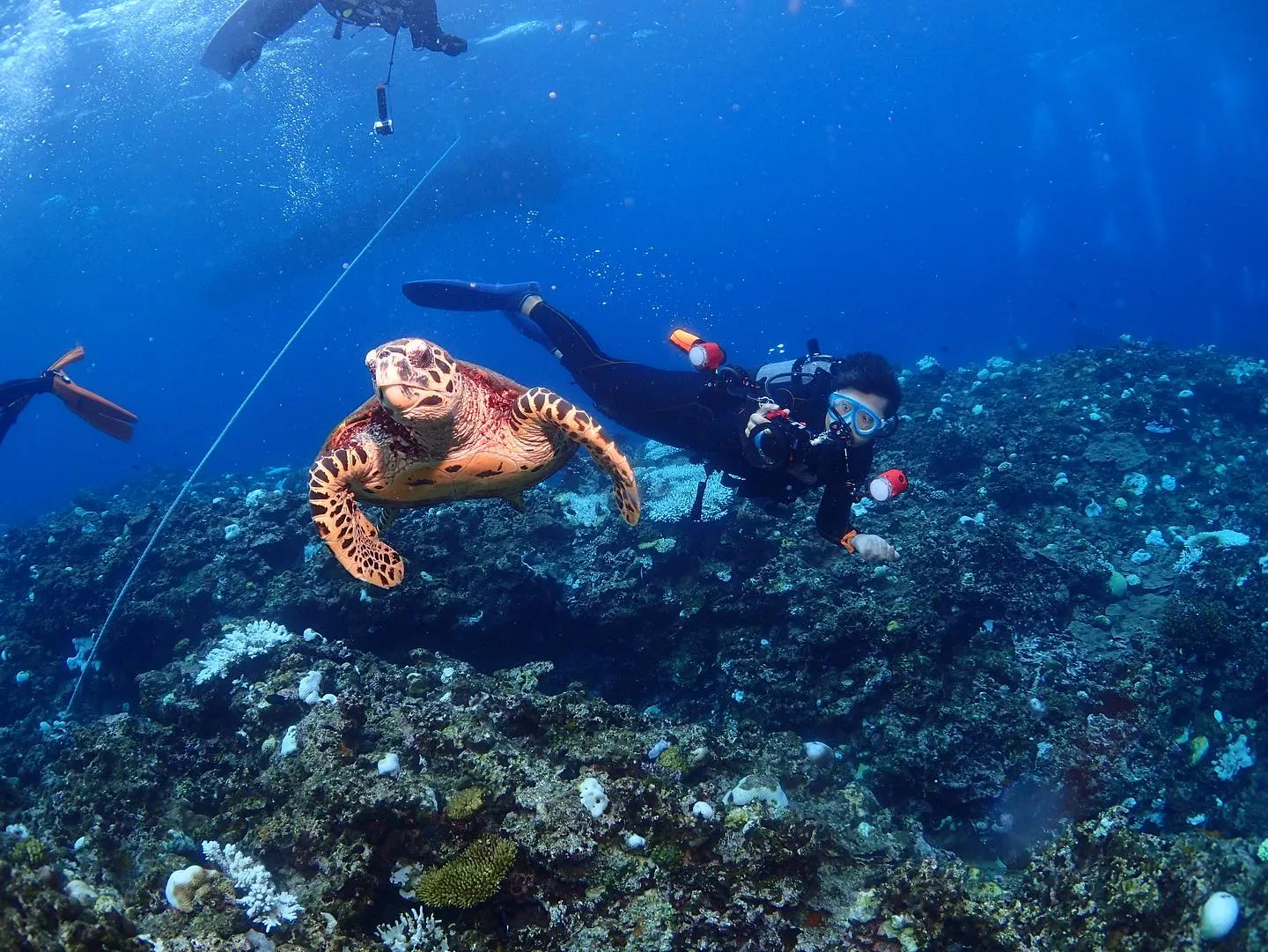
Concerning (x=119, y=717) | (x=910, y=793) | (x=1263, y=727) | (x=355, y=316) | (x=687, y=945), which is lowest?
(x=355, y=316)

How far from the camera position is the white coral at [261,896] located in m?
3.25

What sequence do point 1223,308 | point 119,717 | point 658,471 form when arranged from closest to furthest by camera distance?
point 119,717 < point 658,471 < point 1223,308

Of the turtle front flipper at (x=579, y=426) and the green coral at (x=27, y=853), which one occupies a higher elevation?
the turtle front flipper at (x=579, y=426)

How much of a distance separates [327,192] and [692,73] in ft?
89.1

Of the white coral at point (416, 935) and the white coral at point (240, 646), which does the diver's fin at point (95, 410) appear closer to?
the white coral at point (240, 646)

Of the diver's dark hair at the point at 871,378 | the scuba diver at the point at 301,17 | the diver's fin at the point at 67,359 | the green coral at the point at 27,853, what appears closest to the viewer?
the green coral at the point at 27,853

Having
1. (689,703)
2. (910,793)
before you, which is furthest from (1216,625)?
(689,703)

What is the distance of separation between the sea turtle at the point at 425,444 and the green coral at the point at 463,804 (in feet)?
5.60

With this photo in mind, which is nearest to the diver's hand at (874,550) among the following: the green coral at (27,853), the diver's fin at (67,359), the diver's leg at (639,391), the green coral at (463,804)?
the diver's leg at (639,391)

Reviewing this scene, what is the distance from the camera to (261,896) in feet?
10.8

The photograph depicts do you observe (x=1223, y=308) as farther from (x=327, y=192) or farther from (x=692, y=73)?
(x=327, y=192)

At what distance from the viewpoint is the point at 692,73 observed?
4422 centimetres

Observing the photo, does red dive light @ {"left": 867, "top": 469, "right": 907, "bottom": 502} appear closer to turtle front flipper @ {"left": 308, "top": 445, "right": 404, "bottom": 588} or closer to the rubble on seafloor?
the rubble on seafloor

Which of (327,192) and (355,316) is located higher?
(327,192)
